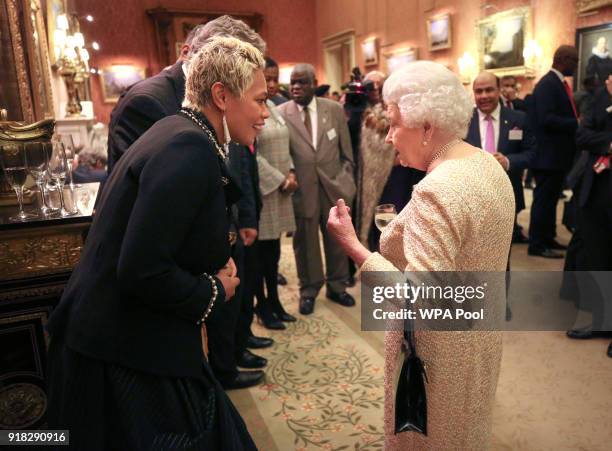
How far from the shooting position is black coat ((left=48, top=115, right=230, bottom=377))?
3.72 feet

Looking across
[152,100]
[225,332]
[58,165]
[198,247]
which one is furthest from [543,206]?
[198,247]

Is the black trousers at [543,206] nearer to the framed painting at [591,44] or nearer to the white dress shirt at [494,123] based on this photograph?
the white dress shirt at [494,123]

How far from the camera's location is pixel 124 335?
123 cm

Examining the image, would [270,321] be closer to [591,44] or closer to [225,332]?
[225,332]

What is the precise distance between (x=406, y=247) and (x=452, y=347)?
364 millimetres

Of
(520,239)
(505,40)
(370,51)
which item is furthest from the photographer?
(370,51)

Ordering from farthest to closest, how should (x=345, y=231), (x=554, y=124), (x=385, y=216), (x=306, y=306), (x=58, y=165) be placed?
(x=554, y=124)
(x=306, y=306)
(x=58, y=165)
(x=385, y=216)
(x=345, y=231)

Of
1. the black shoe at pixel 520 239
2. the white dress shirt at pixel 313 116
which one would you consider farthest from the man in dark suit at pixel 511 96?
the white dress shirt at pixel 313 116

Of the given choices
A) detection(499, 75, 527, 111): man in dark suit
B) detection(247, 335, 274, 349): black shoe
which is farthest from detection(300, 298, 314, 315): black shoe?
detection(499, 75, 527, 111): man in dark suit

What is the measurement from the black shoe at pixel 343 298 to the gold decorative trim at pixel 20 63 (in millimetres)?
2468

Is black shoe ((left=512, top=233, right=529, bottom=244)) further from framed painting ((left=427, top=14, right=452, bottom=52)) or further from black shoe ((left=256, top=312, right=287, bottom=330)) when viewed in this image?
framed painting ((left=427, top=14, right=452, bottom=52))

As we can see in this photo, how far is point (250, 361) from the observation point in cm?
300

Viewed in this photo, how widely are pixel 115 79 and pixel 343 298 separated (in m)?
10.4

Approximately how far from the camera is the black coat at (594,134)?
3.09 m
